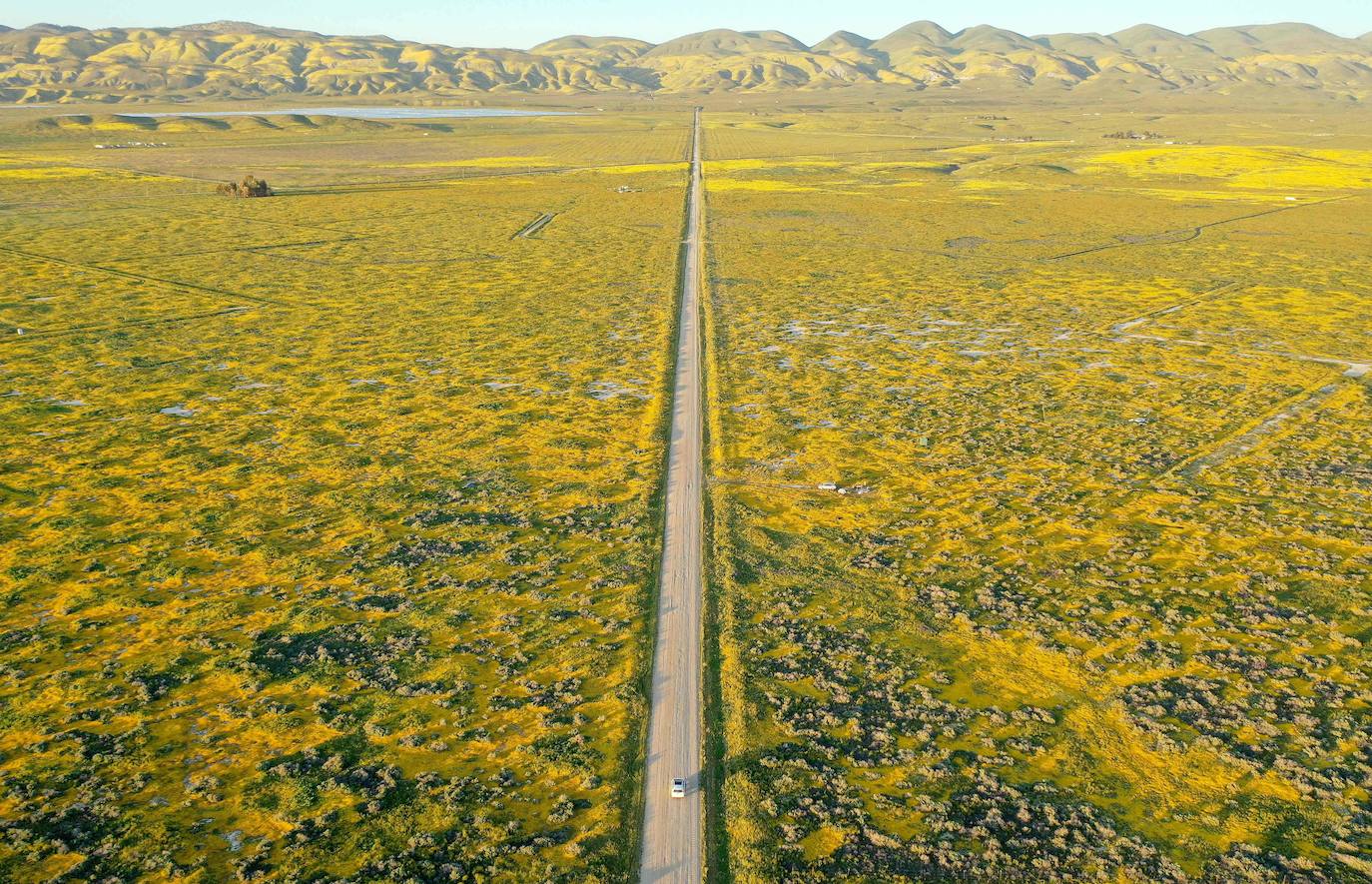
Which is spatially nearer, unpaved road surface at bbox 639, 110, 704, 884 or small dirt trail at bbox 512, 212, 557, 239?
unpaved road surface at bbox 639, 110, 704, 884

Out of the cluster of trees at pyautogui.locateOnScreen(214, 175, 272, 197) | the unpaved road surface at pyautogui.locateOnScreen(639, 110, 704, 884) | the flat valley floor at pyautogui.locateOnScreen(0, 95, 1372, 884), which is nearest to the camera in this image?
the unpaved road surface at pyautogui.locateOnScreen(639, 110, 704, 884)

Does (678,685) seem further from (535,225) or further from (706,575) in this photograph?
(535,225)

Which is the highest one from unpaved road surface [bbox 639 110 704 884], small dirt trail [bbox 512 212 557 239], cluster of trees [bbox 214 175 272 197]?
cluster of trees [bbox 214 175 272 197]

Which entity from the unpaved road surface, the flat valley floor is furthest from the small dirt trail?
the unpaved road surface

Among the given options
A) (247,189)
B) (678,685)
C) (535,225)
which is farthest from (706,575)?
(247,189)

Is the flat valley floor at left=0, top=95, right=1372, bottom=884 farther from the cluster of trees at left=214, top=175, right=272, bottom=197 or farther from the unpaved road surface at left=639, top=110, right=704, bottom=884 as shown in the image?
the cluster of trees at left=214, top=175, right=272, bottom=197

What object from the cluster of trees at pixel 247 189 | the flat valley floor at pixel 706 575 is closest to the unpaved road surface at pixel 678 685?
the flat valley floor at pixel 706 575

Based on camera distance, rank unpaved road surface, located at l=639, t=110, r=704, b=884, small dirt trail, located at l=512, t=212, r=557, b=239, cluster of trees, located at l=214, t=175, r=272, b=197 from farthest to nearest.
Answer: cluster of trees, located at l=214, t=175, r=272, b=197 < small dirt trail, located at l=512, t=212, r=557, b=239 < unpaved road surface, located at l=639, t=110, r=704, b=884
